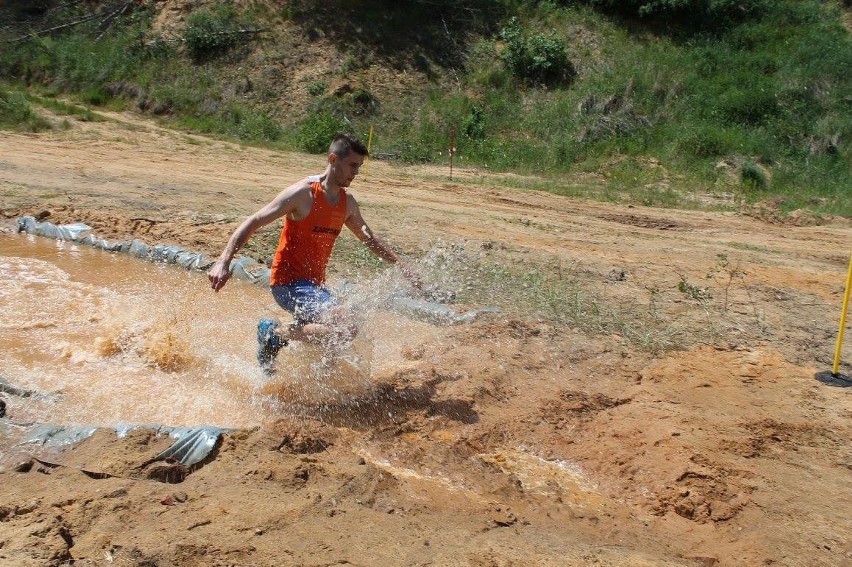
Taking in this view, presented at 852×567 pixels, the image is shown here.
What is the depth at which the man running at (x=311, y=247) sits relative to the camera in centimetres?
503

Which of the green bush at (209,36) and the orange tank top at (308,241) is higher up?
the green bush at (209,36)

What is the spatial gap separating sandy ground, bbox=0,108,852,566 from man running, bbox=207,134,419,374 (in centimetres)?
58

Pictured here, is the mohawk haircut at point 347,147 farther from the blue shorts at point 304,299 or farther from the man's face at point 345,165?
the blue shorts at point 304,299

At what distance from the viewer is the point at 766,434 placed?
196 inches

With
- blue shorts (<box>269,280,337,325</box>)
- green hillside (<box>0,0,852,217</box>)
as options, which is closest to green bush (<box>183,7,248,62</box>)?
green hillside (<box>0,0,852,217</box>)

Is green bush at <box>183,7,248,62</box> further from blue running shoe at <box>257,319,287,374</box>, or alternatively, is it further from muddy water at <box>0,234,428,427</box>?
blue running shoe at <box>257,319,287,374</box>

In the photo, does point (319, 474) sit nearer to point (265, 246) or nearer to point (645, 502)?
point (645, 502)

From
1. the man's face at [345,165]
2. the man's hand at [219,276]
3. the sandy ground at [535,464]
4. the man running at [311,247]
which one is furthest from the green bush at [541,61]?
the man's hand at [219,276]

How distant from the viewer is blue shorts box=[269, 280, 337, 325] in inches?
202

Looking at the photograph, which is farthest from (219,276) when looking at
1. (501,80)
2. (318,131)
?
(501,80)

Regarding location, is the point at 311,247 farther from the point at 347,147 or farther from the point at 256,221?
the point at 347,147

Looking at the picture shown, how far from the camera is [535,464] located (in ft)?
15.5

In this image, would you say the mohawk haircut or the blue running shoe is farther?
the blue running shoe

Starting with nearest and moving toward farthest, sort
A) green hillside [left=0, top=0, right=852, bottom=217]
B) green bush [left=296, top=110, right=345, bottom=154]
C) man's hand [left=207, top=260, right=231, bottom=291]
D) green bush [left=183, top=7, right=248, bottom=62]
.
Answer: man's hand [left=207, top=260, right=231, bottom=291] < green hillside [left=0, top=0, right=852, bottom=217] < green bush [left=296, top=110, right=345, bottom=154] < green bush [left=183, top=7, right=248, bottom=62]
